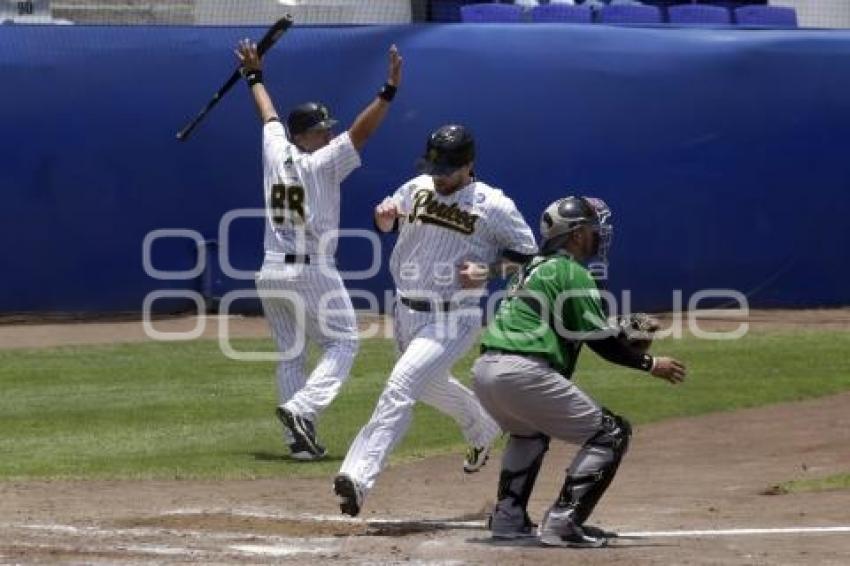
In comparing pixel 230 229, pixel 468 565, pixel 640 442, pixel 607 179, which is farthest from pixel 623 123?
pixel 468 565

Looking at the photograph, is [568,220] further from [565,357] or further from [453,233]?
[453,233]

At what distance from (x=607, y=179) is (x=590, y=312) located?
9.63 meters

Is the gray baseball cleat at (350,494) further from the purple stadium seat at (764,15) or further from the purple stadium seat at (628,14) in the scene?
the purple stadium seat at (764,15)

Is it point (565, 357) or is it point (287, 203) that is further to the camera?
point (287, 203)

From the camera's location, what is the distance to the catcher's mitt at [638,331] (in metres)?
8.19

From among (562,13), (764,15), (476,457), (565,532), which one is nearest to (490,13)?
(562,13)

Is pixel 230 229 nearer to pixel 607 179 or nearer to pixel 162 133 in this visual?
pixel 162 133

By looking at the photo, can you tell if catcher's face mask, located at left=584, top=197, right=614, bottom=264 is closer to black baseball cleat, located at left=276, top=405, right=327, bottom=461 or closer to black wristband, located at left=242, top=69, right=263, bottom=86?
black baseball cleat, located at left=276, top=405, right=327, bottom=461

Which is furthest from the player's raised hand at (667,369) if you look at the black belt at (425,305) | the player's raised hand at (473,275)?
the black belt at (425,305)

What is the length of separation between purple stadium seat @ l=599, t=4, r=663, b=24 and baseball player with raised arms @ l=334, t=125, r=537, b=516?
11.6 m

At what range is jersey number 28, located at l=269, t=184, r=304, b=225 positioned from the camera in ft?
36.5

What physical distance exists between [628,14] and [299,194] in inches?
405

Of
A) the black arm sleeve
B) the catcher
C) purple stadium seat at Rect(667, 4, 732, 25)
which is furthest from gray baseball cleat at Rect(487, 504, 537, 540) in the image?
purple stadium seat at Rect(667, 4, 732, 25)

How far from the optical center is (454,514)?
929 centimetres
